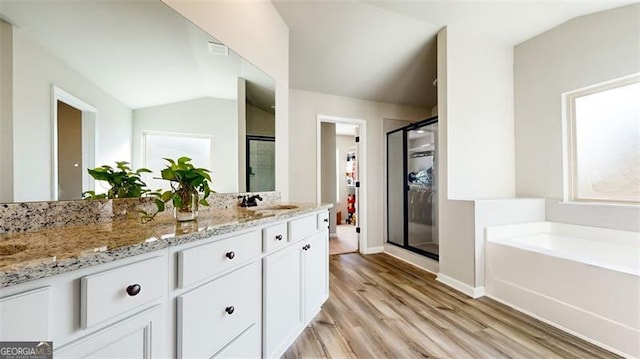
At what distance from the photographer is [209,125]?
1.73 metres

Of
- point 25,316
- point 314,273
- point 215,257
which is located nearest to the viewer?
point 25,316

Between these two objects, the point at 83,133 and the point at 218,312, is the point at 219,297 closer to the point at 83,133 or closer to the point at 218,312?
the point at 218,312

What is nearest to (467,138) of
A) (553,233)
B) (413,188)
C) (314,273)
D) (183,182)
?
(413,188)

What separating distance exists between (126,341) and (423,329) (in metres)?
1.83

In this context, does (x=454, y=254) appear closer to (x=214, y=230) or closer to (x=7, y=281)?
(x=214, y=230)

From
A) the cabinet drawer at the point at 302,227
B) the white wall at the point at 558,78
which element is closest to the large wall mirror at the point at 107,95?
the cabinet drawer at the point at 302,227

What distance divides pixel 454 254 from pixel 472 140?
1.27 meters

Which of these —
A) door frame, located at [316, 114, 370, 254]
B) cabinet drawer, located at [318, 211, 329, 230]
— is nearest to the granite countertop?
cabinet drawer, located at [318, 211, 329, 230]

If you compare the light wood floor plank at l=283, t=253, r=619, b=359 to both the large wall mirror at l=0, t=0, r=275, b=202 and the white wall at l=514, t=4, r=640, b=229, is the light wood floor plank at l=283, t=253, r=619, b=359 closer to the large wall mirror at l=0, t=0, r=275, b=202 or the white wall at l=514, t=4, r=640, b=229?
the large wall mirror at l=0, t=0, r=275, b=202

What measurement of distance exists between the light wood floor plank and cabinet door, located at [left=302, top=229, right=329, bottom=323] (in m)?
0.14

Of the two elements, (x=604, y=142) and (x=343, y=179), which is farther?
(x=343, y=179)

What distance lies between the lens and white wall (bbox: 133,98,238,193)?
54.5 inches

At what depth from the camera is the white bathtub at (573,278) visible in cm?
159

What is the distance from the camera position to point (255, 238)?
1279 mm
